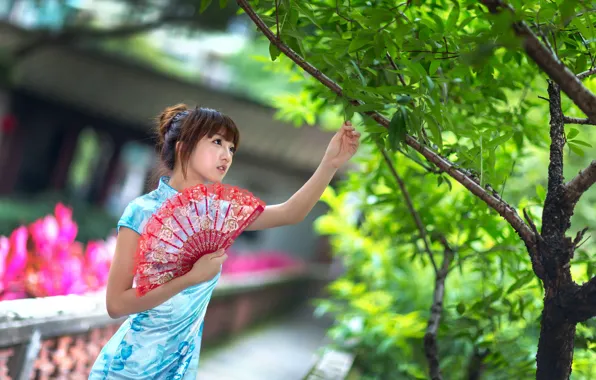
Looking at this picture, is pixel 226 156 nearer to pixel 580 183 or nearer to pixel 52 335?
pixel 580 183

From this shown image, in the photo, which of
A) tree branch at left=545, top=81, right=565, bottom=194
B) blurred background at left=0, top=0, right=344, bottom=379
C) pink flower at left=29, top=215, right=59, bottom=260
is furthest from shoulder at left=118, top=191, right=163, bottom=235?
pink flower at left=29, top=215, right=59, bottom=260

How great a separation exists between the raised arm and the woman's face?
0.21 m

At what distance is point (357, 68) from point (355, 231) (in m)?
4.13

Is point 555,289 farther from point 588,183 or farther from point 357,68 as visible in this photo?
point 357,68

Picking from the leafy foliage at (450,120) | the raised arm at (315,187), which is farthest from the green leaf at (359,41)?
the raised arm at (315,187)

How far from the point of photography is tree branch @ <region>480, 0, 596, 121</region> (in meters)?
1.48

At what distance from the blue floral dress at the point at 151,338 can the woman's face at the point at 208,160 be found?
16cm

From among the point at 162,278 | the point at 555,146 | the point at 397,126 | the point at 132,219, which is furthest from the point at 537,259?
the point at 132,219

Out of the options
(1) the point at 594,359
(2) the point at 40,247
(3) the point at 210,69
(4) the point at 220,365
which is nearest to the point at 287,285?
(4) the point at 220,365

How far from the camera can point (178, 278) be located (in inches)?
75.2

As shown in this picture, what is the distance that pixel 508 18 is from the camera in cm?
131

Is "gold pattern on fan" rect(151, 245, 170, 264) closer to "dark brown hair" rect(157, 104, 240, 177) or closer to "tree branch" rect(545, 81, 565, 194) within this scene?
"dark brown hair" rect(157, 104, 240, 177)

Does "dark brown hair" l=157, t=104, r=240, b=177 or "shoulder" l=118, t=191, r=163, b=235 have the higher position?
"dark brown hair" l=157, t=104, r=240, b=177

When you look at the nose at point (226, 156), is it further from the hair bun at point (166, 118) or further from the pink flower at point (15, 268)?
the pink flower at point (15, 268)
